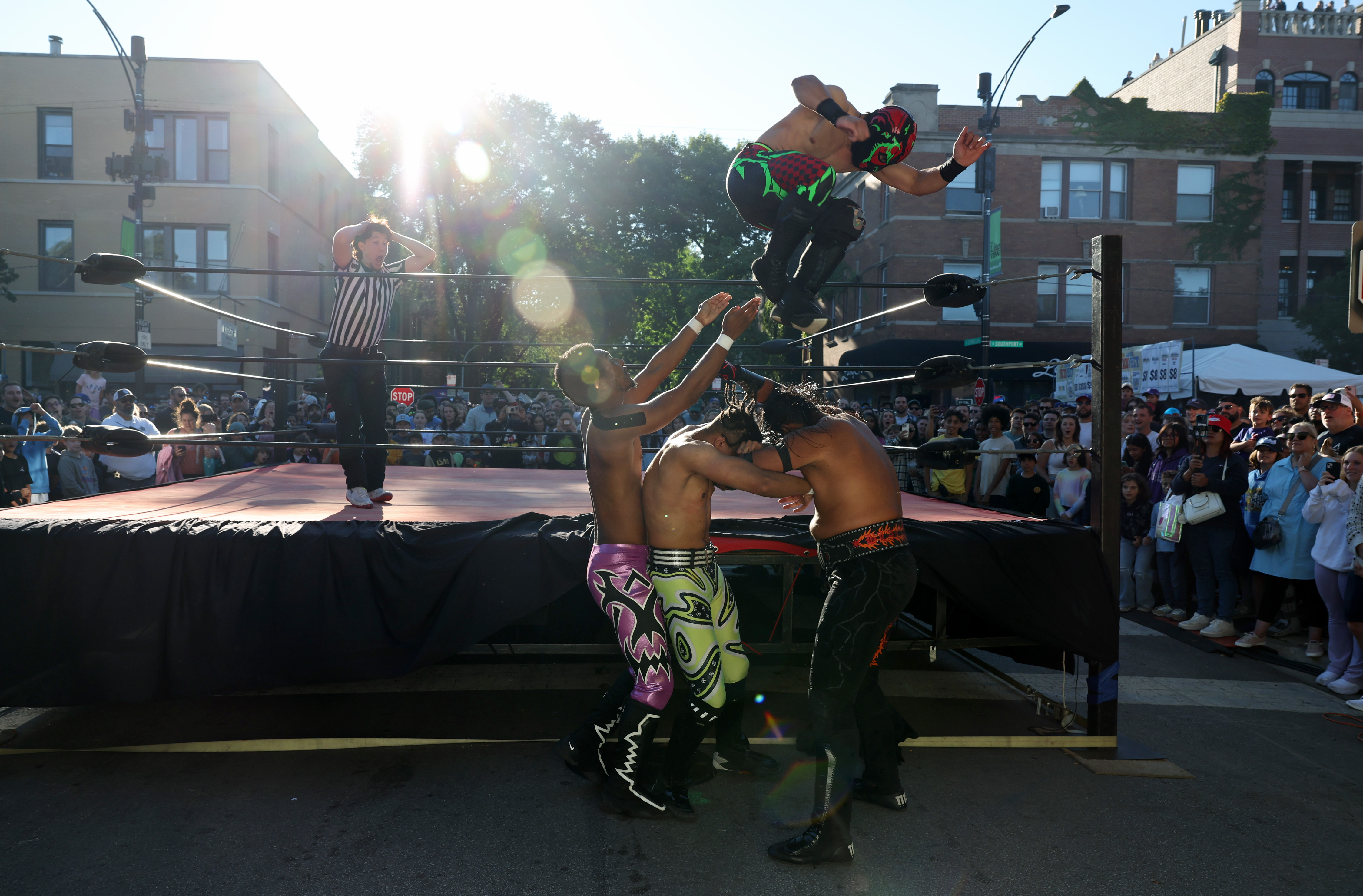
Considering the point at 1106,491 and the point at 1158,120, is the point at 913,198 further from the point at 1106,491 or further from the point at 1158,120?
the point at 1106,491

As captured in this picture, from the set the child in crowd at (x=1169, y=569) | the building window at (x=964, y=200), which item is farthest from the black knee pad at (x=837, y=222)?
the building window at (x=964, y=200)

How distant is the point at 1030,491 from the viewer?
313 inches

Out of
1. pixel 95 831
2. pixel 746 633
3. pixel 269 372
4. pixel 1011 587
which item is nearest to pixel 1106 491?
pixel 1011 587

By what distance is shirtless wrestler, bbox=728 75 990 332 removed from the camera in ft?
11.5

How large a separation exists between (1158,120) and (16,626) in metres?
26.1

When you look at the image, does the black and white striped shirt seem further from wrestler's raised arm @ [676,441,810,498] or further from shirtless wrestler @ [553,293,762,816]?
wrestler's raised arm @ [676,441,810,498]

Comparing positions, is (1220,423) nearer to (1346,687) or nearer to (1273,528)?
(1273,528)

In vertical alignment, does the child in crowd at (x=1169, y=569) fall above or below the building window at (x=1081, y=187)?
below

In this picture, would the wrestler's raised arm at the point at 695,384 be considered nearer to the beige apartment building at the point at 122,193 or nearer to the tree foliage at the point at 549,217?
the tree foliage at the point at 549,217

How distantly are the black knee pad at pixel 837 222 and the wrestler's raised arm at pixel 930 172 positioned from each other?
0.59ft

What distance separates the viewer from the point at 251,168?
21.2 m

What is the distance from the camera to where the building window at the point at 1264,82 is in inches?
909

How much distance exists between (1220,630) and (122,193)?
2447 centimetres

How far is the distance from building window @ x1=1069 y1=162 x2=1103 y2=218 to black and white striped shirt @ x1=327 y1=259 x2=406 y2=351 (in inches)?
889
